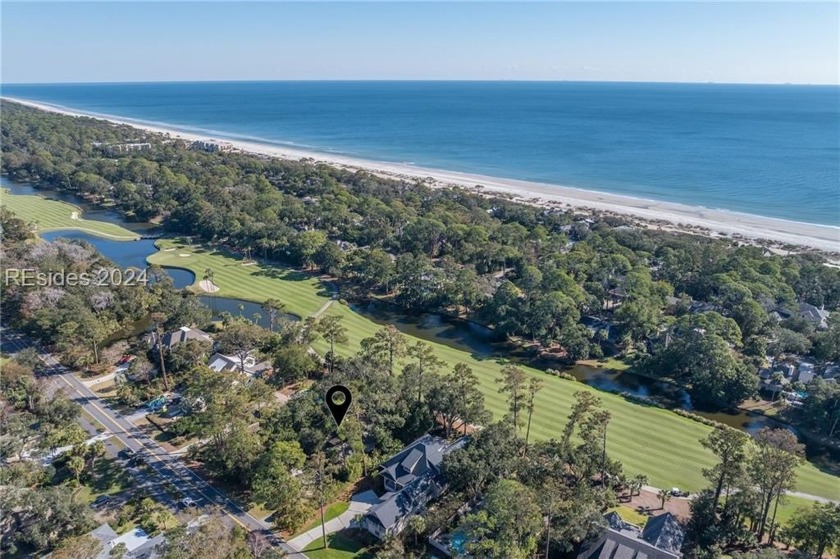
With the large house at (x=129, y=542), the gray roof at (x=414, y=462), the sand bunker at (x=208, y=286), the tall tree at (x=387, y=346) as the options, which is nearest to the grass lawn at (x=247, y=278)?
the sand bunker at (x=208, y=286)

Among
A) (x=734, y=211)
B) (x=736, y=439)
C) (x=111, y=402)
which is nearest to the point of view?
(x=736, y=439)

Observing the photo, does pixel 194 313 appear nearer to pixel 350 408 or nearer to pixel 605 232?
pixel 350 408

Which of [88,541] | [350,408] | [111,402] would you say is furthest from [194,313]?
[88,541]

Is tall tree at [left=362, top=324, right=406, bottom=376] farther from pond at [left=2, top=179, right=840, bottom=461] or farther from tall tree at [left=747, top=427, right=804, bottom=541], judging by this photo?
tall tree at [left=747, top=427, right=804, bottom=541]

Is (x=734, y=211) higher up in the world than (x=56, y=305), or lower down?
higher up

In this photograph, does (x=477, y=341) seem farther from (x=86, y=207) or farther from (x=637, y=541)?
(x=86, y=207)

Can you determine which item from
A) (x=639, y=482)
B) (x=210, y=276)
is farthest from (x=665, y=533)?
(x=210, y=276)

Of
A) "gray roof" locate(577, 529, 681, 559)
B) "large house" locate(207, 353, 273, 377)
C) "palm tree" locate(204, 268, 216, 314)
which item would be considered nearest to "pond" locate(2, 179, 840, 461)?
"palm tree" locate(204, 268, 216, 314)

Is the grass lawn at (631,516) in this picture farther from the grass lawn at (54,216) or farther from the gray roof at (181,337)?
the grass lawn at (54,216)
